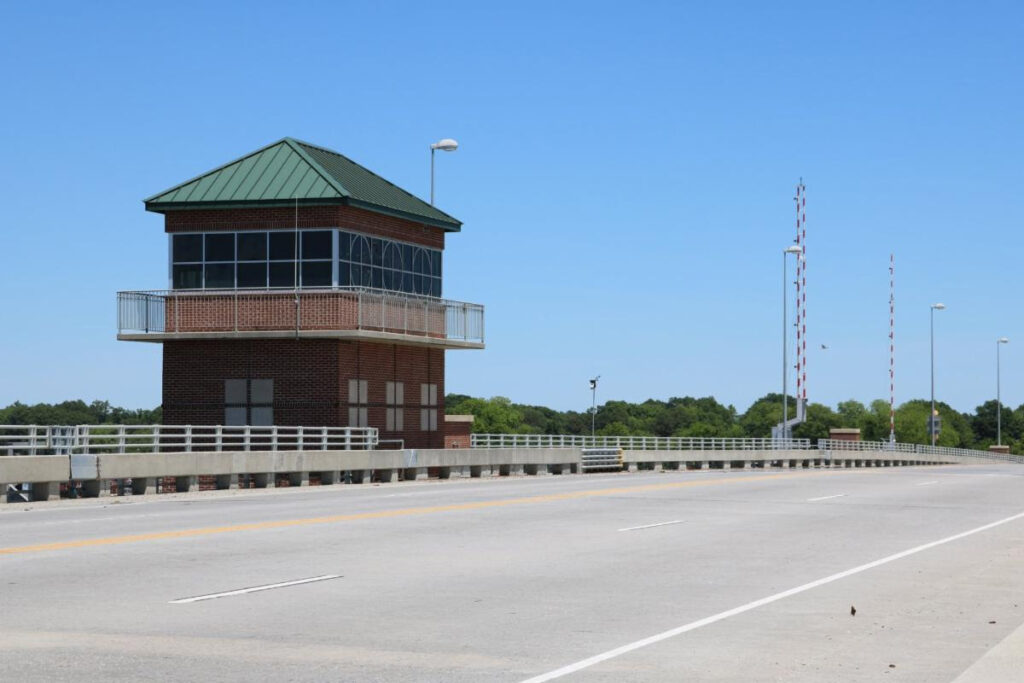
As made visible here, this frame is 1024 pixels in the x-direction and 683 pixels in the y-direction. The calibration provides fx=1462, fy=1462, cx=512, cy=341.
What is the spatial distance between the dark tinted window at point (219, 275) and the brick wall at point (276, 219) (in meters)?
1.16

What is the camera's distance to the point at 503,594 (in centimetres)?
1305

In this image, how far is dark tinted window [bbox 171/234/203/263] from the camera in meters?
45.7

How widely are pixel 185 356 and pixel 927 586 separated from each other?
112ft

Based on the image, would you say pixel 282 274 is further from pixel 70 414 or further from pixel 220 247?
pixel 70 414

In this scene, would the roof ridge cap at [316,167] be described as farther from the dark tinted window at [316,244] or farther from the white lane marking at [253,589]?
the white lane marking at [253,589]

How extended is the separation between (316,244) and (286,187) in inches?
82.7

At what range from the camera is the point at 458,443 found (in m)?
58.2

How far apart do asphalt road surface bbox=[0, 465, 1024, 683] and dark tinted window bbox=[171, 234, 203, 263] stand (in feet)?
70.7

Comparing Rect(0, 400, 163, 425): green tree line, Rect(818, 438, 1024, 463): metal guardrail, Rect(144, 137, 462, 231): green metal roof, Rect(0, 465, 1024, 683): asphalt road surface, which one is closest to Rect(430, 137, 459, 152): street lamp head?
Rect(144, 137, 462, 231): green metal roof

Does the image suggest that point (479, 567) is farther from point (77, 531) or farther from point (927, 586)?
point (77, 531)

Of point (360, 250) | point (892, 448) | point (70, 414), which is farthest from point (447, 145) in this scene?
point (70, 414)

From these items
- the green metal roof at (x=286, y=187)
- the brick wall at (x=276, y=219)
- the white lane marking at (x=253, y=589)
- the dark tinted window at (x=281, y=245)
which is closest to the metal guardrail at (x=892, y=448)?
the green metal roof at (x=286, y=187)

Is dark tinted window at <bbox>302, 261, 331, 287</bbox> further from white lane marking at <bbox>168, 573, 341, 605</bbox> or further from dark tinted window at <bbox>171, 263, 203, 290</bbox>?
white lane marking at <bbox>168, 573, 341, 605</bbox>

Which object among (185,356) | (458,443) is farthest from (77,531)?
(458,443)
